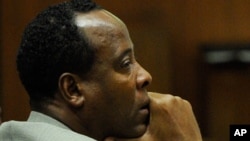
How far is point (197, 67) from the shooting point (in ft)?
9.65

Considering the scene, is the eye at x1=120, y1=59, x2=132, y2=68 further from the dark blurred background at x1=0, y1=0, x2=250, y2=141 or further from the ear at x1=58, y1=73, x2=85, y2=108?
the dark blurred background at x1=0, y1=0, x2=250, y2=141

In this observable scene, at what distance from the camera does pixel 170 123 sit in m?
1.58

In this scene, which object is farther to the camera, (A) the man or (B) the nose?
(B) the nose

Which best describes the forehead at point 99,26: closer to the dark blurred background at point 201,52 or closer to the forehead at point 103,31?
the forehead at point 103,31

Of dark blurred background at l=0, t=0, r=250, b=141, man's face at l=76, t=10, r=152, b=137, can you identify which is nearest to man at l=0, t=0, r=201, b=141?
man's face at l=76, t=10, r=152, b=137

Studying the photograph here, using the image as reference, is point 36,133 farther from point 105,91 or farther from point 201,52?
point 201,52

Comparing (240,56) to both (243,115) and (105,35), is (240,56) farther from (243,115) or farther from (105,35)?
(105,35)

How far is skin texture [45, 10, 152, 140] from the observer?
4.03 feet

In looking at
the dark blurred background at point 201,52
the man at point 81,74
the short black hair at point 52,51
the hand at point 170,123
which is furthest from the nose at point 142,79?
the dark blurred background at point 201,52

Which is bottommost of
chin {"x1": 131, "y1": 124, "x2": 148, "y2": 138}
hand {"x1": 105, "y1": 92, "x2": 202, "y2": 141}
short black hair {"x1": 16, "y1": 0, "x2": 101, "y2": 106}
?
hand {"x1": 105, "y1": 92, "x2": 202, "y2": 141}

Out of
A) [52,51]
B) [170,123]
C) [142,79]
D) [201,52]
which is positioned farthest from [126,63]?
[201,52]

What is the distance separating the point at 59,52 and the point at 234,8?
1.86 metres

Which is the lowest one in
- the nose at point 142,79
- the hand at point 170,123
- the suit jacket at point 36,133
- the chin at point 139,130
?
the hand at point 170,123

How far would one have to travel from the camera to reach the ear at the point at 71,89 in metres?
1.21
